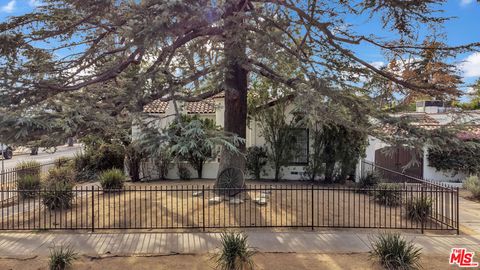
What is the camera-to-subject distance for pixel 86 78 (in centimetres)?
818

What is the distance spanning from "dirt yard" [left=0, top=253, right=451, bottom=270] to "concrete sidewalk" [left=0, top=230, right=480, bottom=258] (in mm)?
255

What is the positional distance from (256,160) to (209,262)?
31.7 ft

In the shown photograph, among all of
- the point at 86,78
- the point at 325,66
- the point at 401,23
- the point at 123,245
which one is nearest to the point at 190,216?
the point at 123,245

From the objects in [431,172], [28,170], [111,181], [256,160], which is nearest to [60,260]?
[111,181]

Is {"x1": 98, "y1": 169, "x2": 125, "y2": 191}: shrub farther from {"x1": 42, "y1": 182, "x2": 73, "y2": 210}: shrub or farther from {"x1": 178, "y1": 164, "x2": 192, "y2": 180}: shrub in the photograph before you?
{"x1": 178, "y1": 164, "x2": 192, "y2": 180}: shrub

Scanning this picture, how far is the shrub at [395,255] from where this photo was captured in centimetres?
618

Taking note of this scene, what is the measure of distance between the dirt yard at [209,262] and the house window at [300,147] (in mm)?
9354

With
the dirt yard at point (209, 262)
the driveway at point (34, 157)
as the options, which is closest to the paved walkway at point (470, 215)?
the dirt yard at point (209, 262)

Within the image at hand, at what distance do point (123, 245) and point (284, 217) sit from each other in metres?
4.16

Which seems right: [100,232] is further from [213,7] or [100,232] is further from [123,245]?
[213,7]

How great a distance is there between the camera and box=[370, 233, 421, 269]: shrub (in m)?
6.18

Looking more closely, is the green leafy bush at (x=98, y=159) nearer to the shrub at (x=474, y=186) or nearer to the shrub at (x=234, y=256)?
the shrub at (x=234, y=256)

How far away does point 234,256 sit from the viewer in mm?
6211

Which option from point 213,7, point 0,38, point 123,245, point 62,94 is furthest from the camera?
point 62,94
